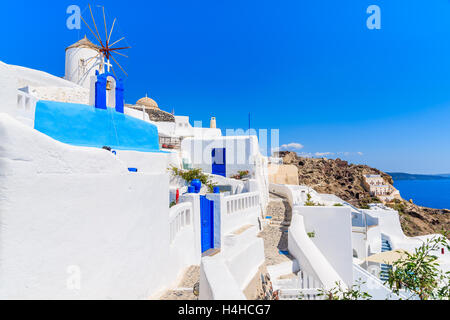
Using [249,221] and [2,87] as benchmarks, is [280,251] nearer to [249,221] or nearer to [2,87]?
[249,221]

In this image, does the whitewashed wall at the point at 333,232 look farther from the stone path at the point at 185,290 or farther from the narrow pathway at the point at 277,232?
the stone path at the point at 185,290

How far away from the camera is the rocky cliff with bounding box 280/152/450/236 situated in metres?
28.3

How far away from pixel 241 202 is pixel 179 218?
180 inches

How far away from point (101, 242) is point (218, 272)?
1.85 meters

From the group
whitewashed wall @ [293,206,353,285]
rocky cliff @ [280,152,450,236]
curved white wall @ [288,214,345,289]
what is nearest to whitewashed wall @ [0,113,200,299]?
curved white wall @ [288,214,345,289]

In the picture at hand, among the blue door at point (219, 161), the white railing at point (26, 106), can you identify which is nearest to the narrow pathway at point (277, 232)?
the blue door at point (219, 161)

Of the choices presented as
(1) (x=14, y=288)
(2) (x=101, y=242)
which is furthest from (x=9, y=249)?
(2) (x=101, y=242)

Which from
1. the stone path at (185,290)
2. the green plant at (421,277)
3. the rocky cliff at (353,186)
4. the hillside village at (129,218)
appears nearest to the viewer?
the hillside village at (129,218)

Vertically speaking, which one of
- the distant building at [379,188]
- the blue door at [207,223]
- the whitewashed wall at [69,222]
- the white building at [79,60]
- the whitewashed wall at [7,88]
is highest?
the white building at [79,60]

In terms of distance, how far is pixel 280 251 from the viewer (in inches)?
398

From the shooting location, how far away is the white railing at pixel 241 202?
34.4 ft

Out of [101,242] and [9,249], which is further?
[101,242]

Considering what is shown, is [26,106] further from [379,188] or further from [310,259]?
[379,188]

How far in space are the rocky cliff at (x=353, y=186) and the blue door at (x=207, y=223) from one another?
25.5 m
